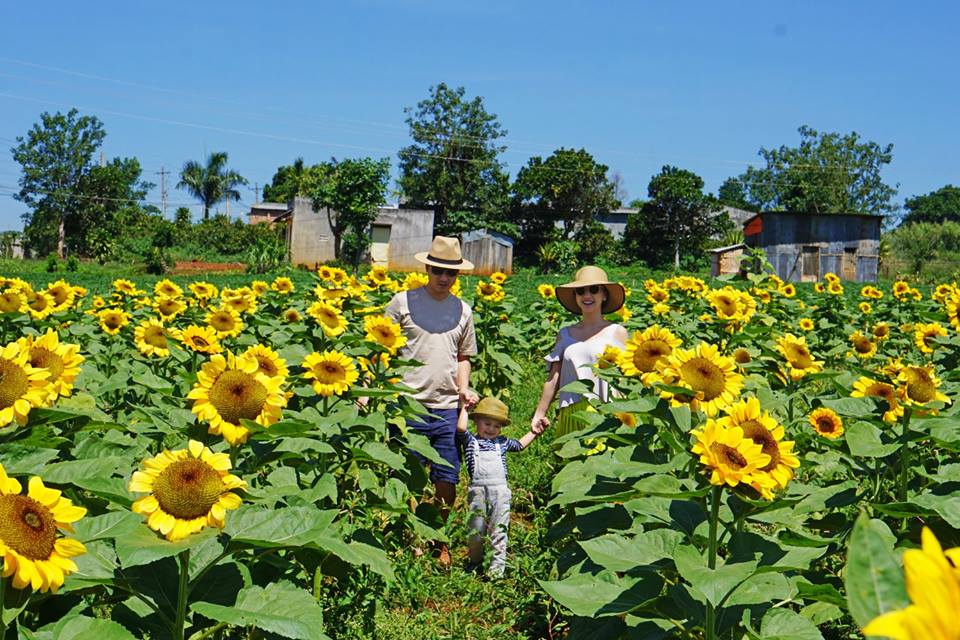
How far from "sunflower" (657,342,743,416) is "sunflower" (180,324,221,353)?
2.68 m

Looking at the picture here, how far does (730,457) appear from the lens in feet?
7.80

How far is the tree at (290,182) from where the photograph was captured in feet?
203

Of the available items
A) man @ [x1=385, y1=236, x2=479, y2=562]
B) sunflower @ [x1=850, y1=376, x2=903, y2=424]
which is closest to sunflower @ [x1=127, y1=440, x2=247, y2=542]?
sunflower @ [x1=850, y1=376, x2=903, y2=424]

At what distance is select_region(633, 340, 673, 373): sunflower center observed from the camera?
145 inches

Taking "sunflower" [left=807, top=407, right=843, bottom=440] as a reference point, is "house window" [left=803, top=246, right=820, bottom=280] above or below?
above

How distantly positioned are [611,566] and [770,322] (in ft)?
20.6

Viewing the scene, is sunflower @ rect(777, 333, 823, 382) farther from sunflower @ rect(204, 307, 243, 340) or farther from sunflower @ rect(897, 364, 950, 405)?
sunflower @ rect(204, 307, 243, 340)

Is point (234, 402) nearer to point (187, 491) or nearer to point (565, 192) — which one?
point (187, 491)

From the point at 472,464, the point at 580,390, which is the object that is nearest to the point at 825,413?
the point at 580,390

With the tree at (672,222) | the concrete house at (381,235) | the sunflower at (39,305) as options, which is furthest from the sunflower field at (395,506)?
the tree at (672,222)

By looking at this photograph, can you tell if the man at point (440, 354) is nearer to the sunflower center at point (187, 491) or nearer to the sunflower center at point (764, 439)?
the sunflower center at point (764, 439)

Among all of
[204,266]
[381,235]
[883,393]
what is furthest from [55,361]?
[204,266]

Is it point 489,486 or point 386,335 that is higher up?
point 386,335

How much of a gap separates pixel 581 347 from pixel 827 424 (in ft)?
4.93
